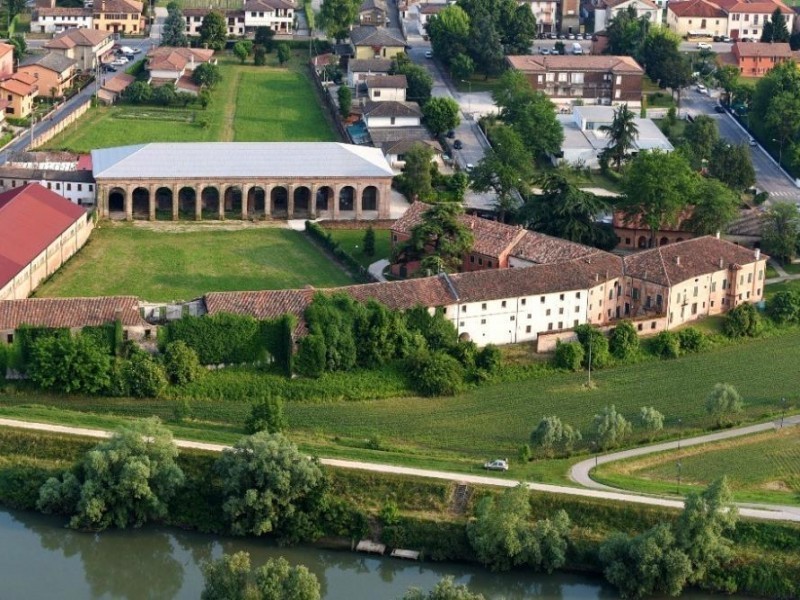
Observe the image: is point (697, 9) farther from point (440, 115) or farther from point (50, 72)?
point (50, 72)

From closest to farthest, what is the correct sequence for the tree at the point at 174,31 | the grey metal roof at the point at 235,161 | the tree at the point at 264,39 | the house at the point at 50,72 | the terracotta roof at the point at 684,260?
the terracotta roof at the point at 684,260
the grey metal roof at the point at 235,161
the house at the point at 50,72
the tree at the point at 174,31
the tree at the point at 264,39

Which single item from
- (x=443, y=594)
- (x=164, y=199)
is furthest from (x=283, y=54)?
(x=443, y=594)

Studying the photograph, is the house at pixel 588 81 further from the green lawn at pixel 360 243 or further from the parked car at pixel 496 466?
the parked car at pixel 496 466

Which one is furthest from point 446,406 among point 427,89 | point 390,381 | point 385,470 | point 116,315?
point 427,89

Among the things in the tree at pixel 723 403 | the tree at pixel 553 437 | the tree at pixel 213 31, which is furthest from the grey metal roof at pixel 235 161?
the tree at pixel 213 31

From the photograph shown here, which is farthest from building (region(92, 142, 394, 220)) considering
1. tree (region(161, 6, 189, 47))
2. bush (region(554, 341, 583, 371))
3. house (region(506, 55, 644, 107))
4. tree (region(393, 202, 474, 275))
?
tree (region(161, 6, 189, 47))

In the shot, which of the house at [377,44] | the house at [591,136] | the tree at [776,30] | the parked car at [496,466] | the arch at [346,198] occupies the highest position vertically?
the tree at [776,30]
